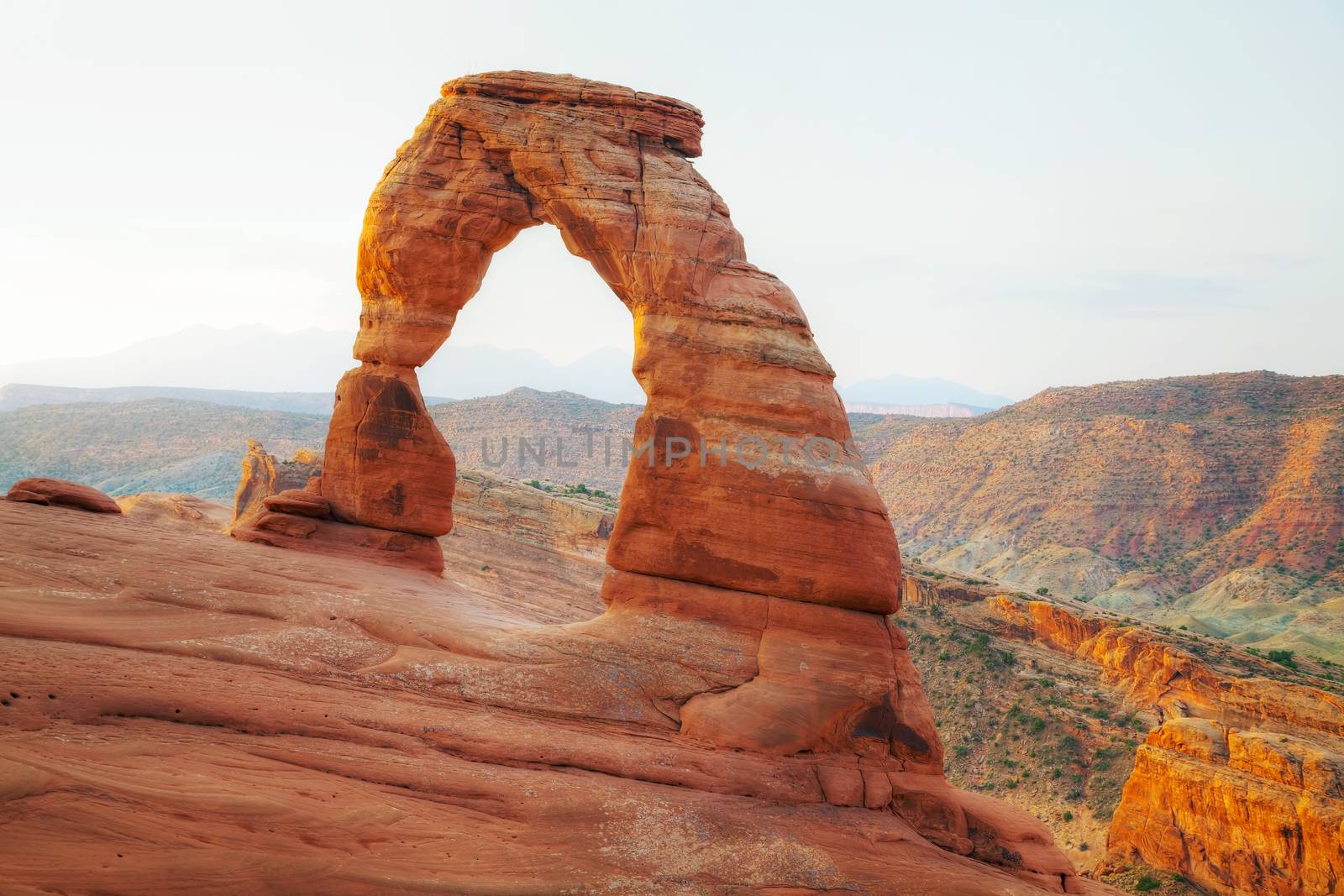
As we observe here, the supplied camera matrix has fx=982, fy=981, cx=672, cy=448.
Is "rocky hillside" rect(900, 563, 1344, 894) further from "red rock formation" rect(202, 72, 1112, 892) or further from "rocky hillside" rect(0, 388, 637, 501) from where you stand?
"rocky hillside" rect(0, 388, 637, 501)

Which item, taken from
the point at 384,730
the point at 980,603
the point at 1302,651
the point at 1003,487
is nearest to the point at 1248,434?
the point at 1003,487

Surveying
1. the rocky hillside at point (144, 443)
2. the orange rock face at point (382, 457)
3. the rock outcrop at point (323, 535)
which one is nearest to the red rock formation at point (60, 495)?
the rock outcrop at point (323, 535)

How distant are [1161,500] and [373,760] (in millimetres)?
74681

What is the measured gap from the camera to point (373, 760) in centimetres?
1202

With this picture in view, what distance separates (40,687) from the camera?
36.8 ft

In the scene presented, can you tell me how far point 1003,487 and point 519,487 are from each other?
5337 centimetres

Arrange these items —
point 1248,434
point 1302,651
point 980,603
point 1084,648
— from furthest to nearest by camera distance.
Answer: point 1248,434 → point 1302,651 → point 980,603 → point 1084,648

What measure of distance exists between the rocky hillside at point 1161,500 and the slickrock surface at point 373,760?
42795 mm

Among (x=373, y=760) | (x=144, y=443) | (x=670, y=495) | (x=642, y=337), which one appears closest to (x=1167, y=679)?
(x=670, y=495)

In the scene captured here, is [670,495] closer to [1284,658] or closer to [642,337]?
[642,337]

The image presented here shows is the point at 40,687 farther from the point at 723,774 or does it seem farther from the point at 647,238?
the point at 647,238

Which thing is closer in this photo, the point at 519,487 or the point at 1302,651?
the point at 519,487

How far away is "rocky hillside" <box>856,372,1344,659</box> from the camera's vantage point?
60969mm

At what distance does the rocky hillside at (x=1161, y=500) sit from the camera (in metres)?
61.0
